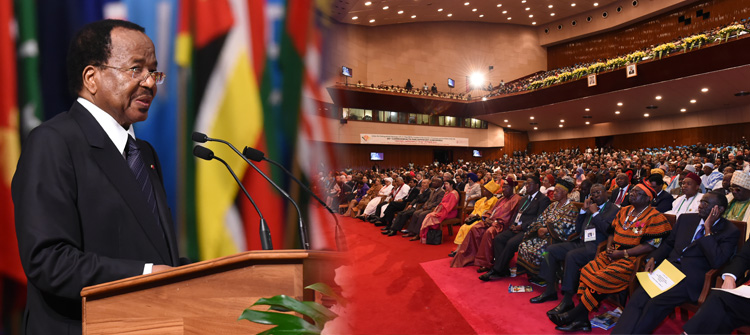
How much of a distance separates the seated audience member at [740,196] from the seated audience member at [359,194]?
5.65 metres

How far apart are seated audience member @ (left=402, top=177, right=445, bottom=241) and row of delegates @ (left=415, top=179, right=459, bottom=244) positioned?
8.5 inches

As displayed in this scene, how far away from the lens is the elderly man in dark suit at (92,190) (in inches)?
33.9

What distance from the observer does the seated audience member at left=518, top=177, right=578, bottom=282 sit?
309 cm

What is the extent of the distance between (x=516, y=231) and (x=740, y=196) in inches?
63.4

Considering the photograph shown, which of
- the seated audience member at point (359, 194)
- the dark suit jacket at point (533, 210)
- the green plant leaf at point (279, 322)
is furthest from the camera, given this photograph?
the seated audience member at point (359, 194)

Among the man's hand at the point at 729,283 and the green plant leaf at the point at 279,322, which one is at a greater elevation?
the green plant leaf at the point at 279,322

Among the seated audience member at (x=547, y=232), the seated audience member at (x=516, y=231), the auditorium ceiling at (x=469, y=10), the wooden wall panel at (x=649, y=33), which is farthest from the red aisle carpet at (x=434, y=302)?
the wooden wall panel at (x=649, y=33)

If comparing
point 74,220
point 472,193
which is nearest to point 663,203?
point 472,193

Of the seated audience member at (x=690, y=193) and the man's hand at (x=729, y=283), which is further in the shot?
the seated audience member at (x=690, y=193)

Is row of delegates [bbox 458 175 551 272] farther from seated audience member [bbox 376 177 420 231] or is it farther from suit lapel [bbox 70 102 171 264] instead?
suit lapel [bbox 70 102 171 264]

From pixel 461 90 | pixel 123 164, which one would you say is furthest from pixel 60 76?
pixel 461 90

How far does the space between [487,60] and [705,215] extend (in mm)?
19894

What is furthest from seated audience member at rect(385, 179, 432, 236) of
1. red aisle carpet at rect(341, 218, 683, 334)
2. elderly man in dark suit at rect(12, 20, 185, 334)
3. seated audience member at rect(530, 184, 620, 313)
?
elderly man in dark suit at rect(12, 20, 185, 334)

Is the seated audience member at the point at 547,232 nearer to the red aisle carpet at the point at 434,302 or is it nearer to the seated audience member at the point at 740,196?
the red aisle carpet at the point at 434,302
